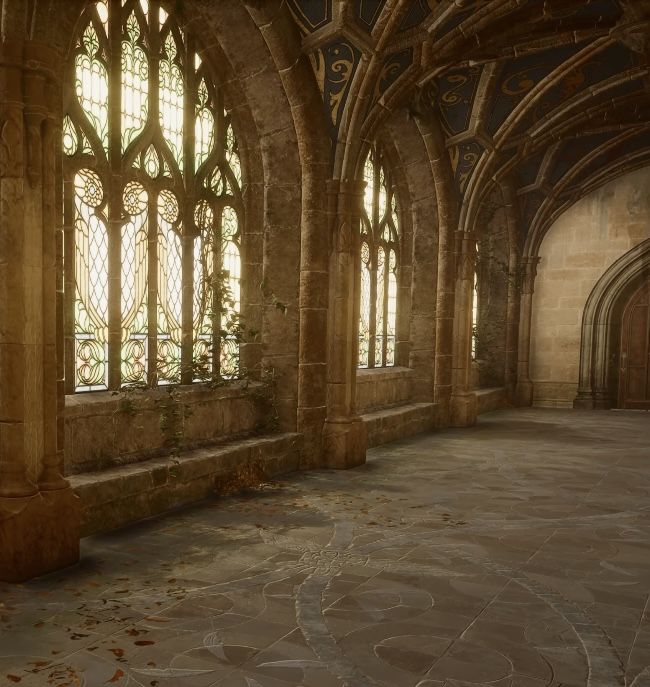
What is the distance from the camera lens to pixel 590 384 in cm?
1309

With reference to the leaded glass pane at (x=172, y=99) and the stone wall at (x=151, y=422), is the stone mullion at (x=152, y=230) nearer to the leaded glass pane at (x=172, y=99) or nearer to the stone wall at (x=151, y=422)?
the leaded glass pane at (x=172, y=99)

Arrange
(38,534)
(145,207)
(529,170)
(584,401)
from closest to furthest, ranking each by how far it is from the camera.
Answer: (38,534), (145,207), (529,170), (584,401)

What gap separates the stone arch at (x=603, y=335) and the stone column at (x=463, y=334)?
12.7 ft

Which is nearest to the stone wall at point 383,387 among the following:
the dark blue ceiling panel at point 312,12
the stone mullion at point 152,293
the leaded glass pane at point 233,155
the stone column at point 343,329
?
the stone column at point 343,329

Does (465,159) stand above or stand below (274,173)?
above

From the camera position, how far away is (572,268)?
13359 mm

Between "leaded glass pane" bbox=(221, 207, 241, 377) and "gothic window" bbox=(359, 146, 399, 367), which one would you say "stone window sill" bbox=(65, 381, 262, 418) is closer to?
"leaded glass pane" bbox=(221, 207, 241, 377)

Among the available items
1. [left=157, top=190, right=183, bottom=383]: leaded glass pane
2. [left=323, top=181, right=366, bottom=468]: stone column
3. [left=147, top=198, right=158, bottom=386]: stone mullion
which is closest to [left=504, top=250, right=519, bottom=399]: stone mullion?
[left=323, top=181, right=366, bottom=468]: stone column

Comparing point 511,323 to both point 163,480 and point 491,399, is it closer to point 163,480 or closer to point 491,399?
point 491,399

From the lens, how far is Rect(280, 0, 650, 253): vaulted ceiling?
6.36 metres

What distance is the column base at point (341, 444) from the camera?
6828 mm

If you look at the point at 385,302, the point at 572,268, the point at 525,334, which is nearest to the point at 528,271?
the point at 572,268

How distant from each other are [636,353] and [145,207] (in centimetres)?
1054

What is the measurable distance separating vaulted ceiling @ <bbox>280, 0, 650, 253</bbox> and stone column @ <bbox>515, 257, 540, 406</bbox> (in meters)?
1.77
